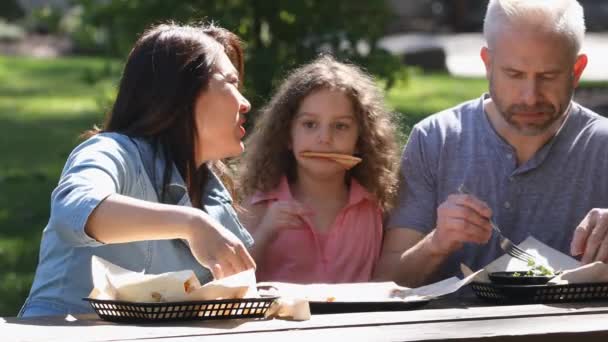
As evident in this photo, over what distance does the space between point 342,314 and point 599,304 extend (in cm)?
58

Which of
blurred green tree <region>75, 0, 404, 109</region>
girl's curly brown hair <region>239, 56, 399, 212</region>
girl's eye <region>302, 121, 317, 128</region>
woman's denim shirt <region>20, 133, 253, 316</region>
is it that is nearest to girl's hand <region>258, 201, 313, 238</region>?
girl's curly brown hair <region>239, 56, 399, 212</region>

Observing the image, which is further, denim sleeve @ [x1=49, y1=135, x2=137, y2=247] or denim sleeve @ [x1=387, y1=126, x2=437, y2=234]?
denim sleeve @ [x1=387, y1=126, x2=437, y2=234]

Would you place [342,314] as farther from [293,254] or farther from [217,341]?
[293,254]

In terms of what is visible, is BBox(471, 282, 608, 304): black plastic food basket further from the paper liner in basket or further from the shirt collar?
the shirt collar

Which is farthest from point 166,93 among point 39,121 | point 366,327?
point 39,121

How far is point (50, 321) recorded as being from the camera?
2.51 m

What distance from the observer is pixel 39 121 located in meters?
10.7

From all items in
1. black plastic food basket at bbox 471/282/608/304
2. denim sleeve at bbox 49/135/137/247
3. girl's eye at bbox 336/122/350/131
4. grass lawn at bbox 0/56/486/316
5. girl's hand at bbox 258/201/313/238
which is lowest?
grass lawn at bbox 0/56/486/316

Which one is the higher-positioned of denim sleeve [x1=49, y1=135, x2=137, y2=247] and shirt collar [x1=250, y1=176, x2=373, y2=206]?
denim sleeve [x1=49, y1=135, x2=137, y2=247]

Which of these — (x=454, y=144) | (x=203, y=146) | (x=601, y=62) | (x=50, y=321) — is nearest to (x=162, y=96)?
(x=203, y=146)

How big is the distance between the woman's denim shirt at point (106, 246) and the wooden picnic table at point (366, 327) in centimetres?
19

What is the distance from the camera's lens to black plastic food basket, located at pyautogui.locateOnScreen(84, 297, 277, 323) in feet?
8.07

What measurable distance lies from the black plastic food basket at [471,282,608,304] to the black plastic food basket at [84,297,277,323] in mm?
623

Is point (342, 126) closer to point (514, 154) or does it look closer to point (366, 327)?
point (514, 154)
